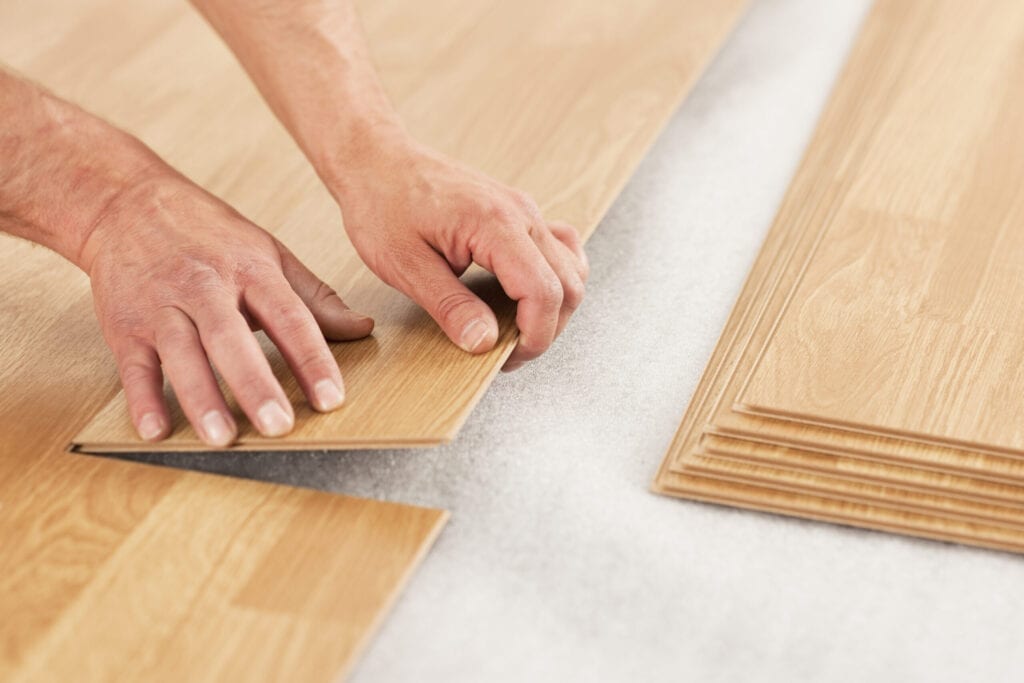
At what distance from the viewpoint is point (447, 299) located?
125 centimetres

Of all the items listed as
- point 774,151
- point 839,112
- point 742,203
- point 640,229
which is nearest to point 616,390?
point 640,229

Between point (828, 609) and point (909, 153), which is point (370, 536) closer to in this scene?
point (828, 609)

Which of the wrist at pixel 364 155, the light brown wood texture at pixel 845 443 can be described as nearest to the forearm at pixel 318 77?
the wrist at pixel 364 155

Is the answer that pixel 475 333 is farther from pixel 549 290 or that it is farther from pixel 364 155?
pixel 364 155

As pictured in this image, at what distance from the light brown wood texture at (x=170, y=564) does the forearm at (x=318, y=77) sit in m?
0.37

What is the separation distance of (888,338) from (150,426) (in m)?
0.77

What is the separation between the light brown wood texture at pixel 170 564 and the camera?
986 millimetres

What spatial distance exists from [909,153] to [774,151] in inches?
7.7

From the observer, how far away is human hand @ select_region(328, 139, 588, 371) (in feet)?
4.02

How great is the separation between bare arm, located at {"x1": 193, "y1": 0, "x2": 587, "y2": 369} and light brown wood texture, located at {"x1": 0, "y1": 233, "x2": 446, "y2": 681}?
23 cm

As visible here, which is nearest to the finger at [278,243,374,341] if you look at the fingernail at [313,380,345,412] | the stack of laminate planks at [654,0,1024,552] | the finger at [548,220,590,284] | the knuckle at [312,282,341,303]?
the knuckle at [312,282,341,303]

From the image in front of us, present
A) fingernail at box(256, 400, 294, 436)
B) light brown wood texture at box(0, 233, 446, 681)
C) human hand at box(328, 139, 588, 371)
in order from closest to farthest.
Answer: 1. light brown wood texture at box(0, 233, 446, 681)
2. fingernail at box(256, 400, 294, 436)
3. human hand at box(328, 139, 588, 371)

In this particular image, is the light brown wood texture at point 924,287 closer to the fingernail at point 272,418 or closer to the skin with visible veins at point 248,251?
the skin with visible veins at point 248,251

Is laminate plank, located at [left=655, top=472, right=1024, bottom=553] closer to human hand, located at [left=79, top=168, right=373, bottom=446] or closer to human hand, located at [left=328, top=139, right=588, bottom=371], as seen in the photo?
human hand, located at [left=328, top=139, right=588, bottom=371]
